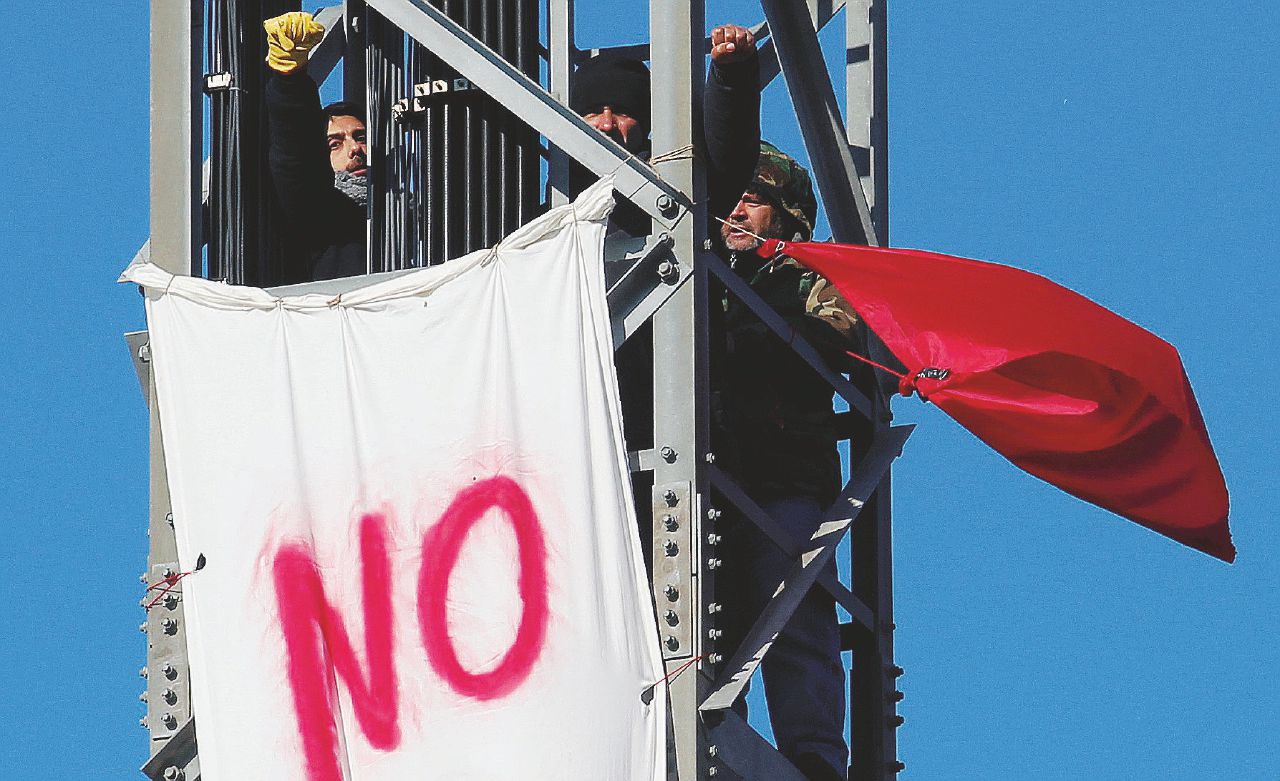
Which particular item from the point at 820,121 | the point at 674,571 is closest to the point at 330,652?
the point at 674,571

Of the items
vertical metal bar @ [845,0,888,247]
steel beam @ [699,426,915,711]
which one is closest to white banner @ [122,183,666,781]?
steel beam @ [699,426,915,711]

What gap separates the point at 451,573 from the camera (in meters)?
13.5

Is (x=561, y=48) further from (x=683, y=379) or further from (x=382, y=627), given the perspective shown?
(x=382, y=627)

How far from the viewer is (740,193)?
1397 centimetres

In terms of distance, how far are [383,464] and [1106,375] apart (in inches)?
141

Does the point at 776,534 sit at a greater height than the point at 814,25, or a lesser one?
lesser

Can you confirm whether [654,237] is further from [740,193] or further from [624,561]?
[624,561]

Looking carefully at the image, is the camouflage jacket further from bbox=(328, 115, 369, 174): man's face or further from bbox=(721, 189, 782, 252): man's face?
bbox=(328, 115, 369, 174): man's face

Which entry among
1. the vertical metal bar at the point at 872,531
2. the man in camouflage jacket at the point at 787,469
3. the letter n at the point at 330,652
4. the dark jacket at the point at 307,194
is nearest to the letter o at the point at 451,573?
the letter n at the point at 330,652

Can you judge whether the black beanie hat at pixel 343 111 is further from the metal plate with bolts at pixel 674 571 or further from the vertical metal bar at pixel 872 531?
the metal plate with bolts at pixel 674 571

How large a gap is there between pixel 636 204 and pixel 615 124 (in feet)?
3.90

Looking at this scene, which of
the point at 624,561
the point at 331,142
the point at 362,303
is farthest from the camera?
the point at 331,142

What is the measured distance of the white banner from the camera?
13117 millimetres

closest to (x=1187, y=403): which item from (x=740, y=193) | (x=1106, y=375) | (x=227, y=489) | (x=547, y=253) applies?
(x=1106, y=375)
